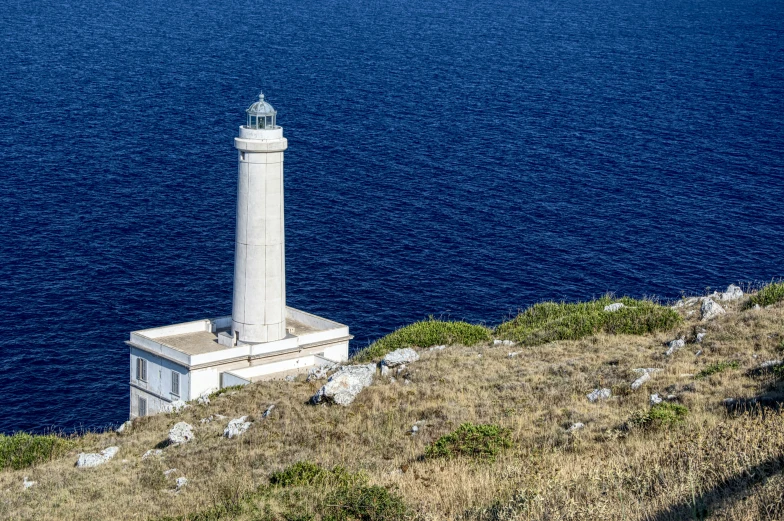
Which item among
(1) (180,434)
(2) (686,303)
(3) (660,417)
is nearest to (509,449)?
(3) (660,417)

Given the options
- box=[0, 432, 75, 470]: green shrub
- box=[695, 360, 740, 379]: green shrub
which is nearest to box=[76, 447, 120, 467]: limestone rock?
box=[0, 432, 75, 470]: green shrub

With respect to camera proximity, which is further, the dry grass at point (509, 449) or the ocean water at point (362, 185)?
the ocean water at point (362, 185)

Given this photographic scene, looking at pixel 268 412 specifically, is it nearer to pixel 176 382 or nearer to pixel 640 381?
pixel 640 381

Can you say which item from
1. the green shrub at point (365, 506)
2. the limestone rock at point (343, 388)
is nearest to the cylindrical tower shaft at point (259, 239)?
the limestone rock at point (343, 388)

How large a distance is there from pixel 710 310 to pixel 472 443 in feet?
50.1

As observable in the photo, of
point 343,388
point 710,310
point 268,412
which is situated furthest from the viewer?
point 710,310

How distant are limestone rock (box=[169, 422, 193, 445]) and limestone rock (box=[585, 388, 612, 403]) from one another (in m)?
11.9

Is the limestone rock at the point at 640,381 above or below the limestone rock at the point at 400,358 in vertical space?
above

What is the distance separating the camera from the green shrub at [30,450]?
30766 millimetres

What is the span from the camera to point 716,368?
85.1 feet

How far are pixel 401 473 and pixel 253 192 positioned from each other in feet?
78.7

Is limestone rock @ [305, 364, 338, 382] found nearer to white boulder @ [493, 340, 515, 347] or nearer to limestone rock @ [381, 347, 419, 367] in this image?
limestone rock @ [381, 347, 419, 367]

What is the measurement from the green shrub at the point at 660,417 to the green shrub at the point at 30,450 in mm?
18737

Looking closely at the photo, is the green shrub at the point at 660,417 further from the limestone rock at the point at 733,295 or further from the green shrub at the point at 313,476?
the limestone rock at the point at 733,295
